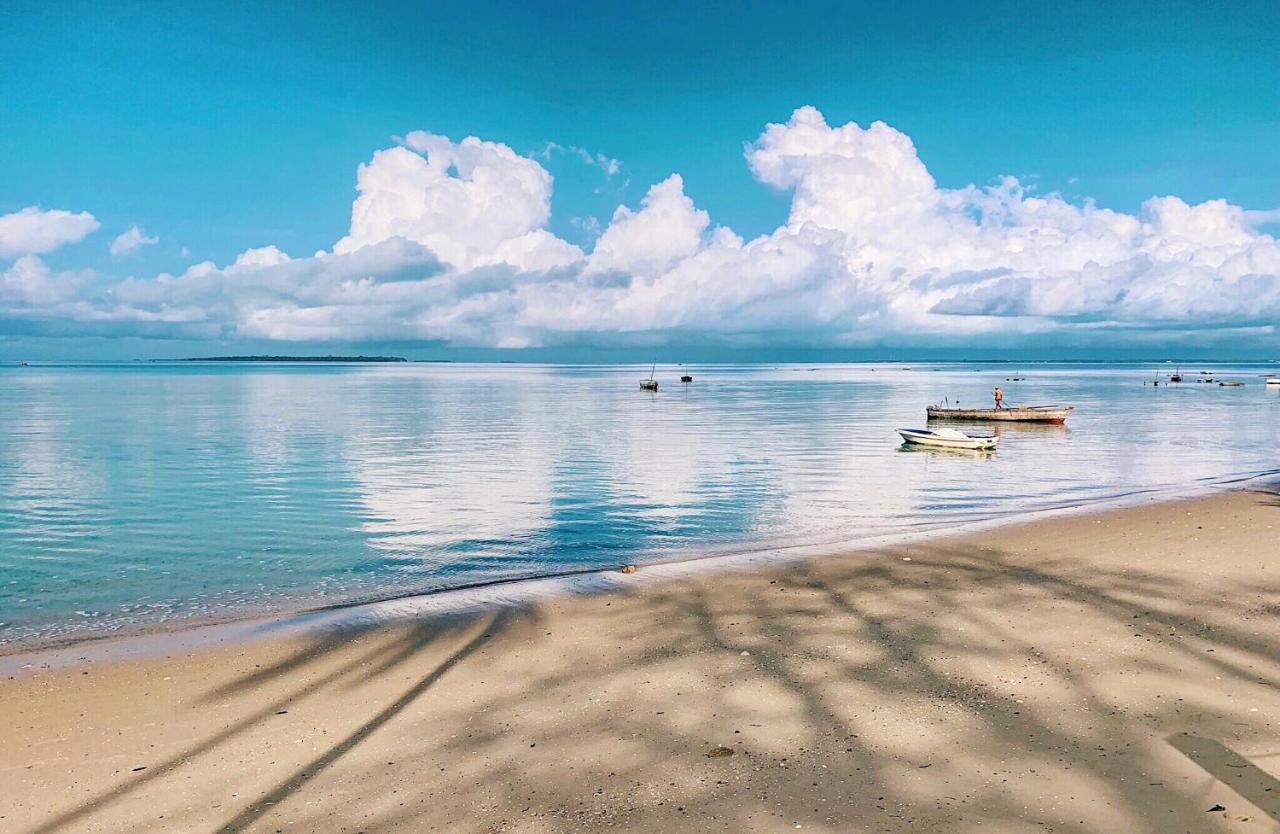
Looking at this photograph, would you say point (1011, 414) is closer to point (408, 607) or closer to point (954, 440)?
point (954, 440)

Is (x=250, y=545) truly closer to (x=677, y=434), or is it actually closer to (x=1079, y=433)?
(x=677, y=434)

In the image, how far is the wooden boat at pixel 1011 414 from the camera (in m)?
63.0

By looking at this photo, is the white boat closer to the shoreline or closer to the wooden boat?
the wooden boat

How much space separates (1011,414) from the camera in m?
64.8

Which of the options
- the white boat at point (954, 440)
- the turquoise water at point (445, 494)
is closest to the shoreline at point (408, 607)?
the turquoise water at point (445, 494)

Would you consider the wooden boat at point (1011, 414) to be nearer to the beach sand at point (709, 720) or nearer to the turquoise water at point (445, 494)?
the turquoise water at point (445, 494)

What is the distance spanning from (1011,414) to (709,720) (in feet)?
206

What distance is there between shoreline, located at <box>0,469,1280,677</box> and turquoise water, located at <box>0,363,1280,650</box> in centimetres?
66

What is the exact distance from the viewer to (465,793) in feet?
23.9

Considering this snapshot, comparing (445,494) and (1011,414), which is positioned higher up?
(1011,414)

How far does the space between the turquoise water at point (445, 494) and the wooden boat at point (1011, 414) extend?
6.80 ft

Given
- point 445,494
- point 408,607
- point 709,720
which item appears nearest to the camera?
point 709,720

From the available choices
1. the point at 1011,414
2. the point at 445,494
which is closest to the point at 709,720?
the point at 445,494

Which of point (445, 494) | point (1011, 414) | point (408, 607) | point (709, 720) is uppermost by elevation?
point (709, 720)
